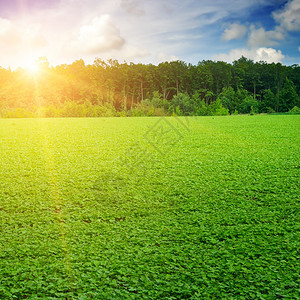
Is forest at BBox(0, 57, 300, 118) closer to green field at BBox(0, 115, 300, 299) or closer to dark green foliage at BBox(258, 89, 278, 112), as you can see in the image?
dark green foliage at BBox(258, 89, 278, 112)

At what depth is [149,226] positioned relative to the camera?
255cm

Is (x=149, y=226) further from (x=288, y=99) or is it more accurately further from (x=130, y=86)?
(x=130, y=86)

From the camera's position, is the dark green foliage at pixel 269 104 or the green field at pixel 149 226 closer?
the green field at pixel 149 226

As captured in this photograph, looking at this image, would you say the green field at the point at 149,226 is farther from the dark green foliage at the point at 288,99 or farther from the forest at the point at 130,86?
the dark green foliage at the point at 288,99

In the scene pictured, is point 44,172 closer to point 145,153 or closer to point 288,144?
point 145,153

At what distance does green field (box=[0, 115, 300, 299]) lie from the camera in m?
1.79

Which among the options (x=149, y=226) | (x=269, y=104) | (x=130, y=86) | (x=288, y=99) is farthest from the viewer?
(x=130, y=86)

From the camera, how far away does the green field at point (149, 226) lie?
1.79m

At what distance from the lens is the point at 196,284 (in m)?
1.79

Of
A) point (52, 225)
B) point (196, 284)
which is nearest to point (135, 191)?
point (52, 225)

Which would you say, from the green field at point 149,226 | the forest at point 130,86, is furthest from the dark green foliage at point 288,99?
the green field at point 149,226

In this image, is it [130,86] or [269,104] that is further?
[130,86]

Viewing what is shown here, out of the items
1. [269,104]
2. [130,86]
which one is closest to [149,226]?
[269,104]

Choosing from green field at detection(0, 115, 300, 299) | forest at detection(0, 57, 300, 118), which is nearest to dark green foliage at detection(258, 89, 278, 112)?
forest at detection(0, 57, 300, 118)
